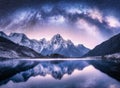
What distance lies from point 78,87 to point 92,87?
4.36 feet

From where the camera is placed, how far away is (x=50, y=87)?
23.7m

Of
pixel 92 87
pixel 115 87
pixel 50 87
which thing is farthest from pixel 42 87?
pixel 115 87

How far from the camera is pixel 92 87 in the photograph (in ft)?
73.9

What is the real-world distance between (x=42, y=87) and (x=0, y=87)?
12.5ft

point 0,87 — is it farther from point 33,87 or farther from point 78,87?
point 78,87

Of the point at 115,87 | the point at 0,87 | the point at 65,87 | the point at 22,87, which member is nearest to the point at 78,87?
the point at 65,87

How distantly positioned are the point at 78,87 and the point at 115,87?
327cm

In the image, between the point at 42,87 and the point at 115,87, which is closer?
the point at 115,87

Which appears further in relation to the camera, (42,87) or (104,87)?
(42,87)

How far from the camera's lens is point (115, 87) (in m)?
22.4

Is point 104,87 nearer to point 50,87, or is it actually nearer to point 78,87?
point 78,87

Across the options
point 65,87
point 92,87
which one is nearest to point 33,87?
point 65,87

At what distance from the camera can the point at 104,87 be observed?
22359 millimetres

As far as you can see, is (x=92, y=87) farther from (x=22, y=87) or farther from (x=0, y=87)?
(x=0, y=87)
